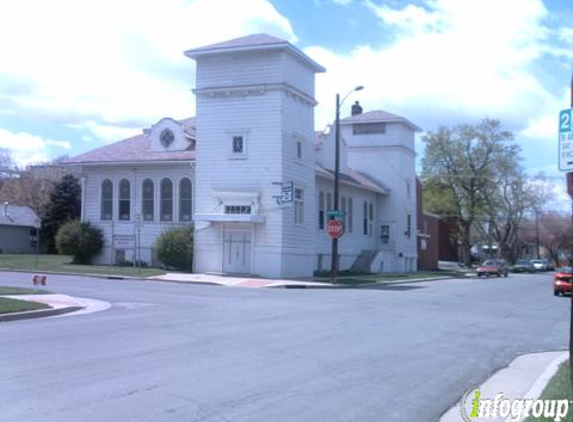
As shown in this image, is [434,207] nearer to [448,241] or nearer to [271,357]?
[448,241]

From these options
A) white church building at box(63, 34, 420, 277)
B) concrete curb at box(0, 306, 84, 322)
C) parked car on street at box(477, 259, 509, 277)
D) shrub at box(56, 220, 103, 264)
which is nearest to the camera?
concrete curb at box(0, 306, 84, 322)

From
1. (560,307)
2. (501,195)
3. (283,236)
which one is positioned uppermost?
(501,195)

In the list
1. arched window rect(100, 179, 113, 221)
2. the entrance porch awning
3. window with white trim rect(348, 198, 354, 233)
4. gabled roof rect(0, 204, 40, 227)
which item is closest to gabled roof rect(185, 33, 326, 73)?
the entrance porch awning

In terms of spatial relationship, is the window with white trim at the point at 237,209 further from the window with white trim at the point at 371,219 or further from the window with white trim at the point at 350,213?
the window with white trim at the point at 371,219

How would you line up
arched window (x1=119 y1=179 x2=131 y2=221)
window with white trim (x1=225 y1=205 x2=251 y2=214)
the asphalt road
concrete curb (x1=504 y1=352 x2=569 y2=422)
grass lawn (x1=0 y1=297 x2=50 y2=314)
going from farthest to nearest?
arched window (x1=119 y1=179 x2=131 y2=221)
window with white trim (x1=225 y1=205 x2=251 y2=214)
grass lawn (x1=0 y1=297 x2=50 y2=314)
concrete curb (x1=504 y1=352 x2=569 y2=422)
the asphalt road


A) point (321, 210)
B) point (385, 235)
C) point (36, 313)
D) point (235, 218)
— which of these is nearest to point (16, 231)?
point (321, 210)

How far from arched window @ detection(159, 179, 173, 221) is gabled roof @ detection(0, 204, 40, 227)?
2291 centimetres

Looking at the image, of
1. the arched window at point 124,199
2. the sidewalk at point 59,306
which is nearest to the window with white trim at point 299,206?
the arched window at point 124,199

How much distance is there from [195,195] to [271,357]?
28575 mm

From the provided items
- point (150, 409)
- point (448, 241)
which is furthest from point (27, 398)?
point (448, 241)

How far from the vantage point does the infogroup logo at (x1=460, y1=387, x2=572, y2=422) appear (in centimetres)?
754

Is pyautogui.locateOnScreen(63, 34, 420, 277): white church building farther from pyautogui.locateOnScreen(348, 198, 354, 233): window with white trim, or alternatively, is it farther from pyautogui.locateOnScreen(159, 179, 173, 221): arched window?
pyautogui.locateOnScreen(348, 198, 354, 233): window with white trim

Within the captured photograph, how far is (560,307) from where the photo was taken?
25422 mm

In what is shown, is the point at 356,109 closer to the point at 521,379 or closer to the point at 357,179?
the point at 357,179
